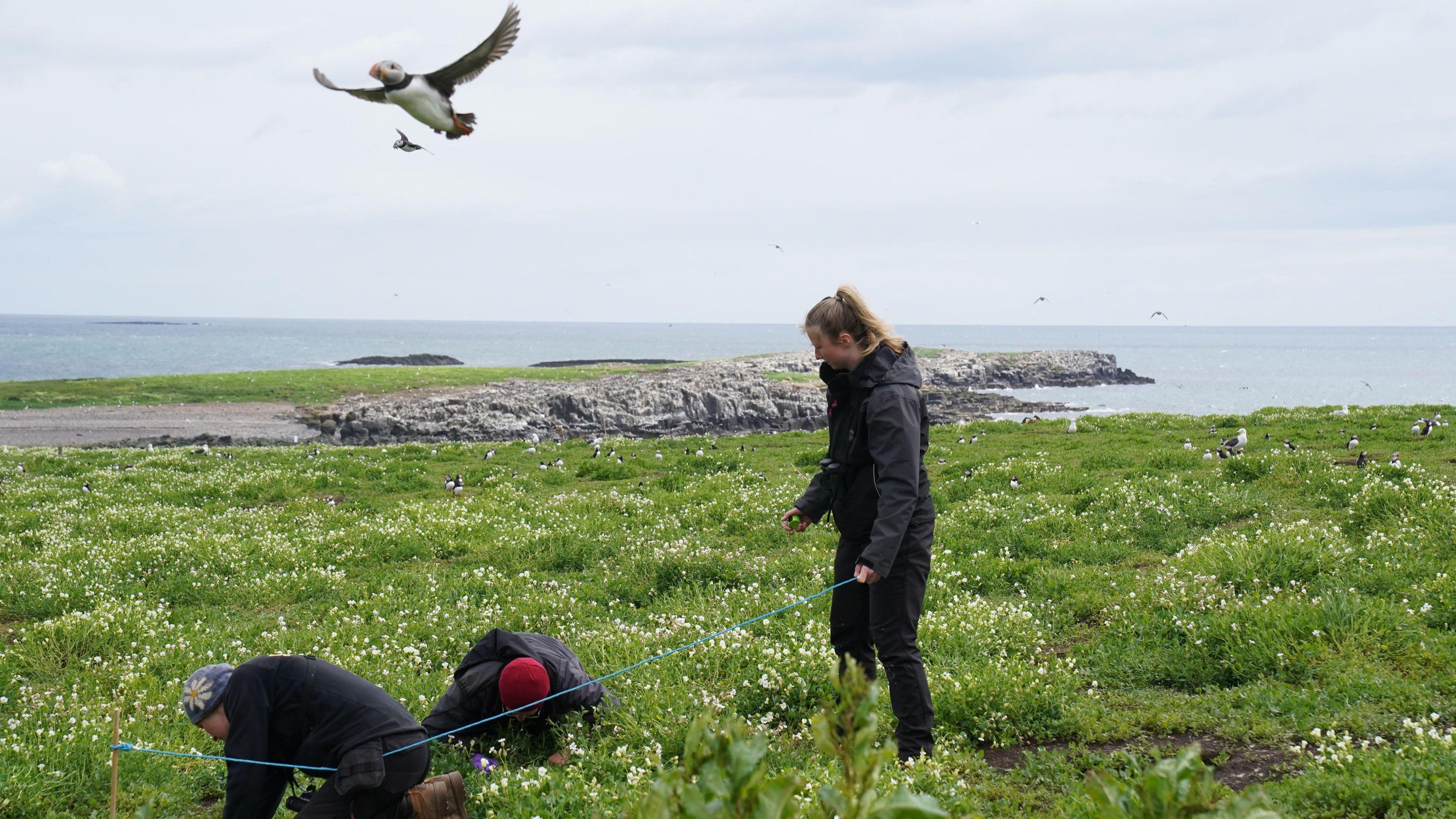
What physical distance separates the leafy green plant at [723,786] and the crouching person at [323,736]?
15.8ft

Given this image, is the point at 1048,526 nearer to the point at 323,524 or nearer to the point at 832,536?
the point at 832,536

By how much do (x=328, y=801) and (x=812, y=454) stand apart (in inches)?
611

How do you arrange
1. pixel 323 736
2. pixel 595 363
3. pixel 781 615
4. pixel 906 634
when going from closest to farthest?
pixel 323 736 < pixel 906 634 < pixel 781 615 < pixel 595 363

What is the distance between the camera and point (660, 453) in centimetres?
2258

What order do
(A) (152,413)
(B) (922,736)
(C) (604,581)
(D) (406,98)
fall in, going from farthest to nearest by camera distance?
(A) (152,413) → (C) (604,581) → (B) (922,736) → (D) (406,98)

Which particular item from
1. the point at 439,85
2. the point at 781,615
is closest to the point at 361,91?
the point at 439,85

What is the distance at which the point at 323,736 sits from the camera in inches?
229

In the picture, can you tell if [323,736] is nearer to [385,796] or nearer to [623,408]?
[385,796]

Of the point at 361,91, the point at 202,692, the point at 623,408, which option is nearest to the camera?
the point at 361,91

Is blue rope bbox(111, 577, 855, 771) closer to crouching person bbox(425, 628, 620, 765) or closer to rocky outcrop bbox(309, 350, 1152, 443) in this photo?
crouching person bbox(425, 628, 620, 765)

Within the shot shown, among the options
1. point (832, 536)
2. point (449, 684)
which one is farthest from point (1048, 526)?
point (449, 684)

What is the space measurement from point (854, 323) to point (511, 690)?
12.8ft

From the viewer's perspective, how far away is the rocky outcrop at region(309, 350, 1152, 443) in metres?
49.3

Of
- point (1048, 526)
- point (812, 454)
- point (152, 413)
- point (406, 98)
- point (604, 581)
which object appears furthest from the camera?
point (152, 413)
